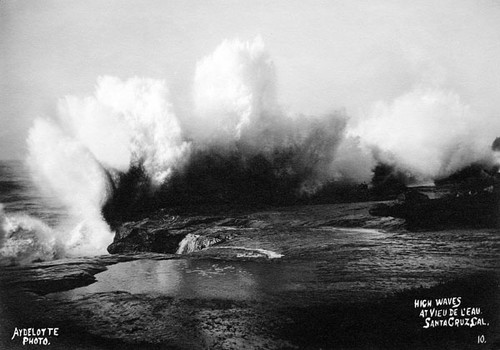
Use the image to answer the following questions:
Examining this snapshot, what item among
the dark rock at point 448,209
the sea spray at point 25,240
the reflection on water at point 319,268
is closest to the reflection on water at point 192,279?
the reflection on water at point 319,268

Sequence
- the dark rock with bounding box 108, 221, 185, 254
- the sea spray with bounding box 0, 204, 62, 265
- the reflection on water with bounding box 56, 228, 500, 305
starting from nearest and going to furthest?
1. the reflection on water with bounding box 56, 228, 500, 305
2. the sea spray with bounding box 0, 204, 62, 265
3. the dark rock with bounding box 108, 221, 185, 254

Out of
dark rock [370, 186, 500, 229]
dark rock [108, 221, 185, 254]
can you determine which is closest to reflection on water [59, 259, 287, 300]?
dark rock [108, 221, 185, 254]

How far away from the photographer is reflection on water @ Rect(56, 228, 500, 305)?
596cm

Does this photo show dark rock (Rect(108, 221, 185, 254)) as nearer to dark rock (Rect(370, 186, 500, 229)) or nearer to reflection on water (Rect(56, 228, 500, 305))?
reflection on water (Rect(56, 228, 500, 305))

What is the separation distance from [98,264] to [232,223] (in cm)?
312

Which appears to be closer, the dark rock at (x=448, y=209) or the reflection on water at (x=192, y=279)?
the reflection on water at (x=192, y=279)

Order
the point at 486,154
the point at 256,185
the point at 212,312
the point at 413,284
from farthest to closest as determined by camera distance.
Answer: the point at 256,185, the point at 486,154, the point at 413,284, the point at 212,312

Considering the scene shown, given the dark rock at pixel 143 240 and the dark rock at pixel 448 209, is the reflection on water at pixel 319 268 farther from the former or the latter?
the dark rock at pixel 143 240

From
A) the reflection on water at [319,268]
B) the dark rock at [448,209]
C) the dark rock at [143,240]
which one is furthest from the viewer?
the dark rock at [143,240]

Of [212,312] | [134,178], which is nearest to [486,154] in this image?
[212,312]

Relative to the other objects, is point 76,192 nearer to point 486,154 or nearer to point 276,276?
point 276,276

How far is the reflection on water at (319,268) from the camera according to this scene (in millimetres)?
5961

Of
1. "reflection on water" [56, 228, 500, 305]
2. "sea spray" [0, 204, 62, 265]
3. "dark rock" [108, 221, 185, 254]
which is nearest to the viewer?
"reflection on water" [56, 228, 500, 305]

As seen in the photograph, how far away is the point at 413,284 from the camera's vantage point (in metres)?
6.09
